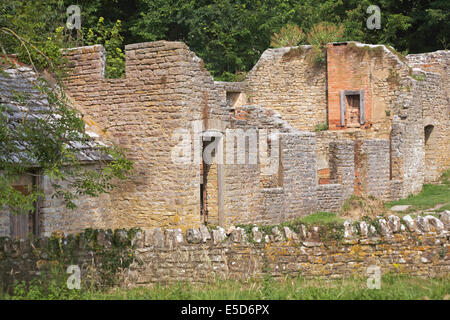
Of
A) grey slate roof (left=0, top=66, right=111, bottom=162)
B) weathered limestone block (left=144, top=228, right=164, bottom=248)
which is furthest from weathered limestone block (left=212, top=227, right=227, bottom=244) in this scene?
grey slate roof (left=0, top=66, right=111, bottom=162)

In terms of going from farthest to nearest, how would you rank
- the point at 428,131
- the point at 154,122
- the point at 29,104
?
1. the point at 428,131
2. the point at 154,122
3. the point at 29,104

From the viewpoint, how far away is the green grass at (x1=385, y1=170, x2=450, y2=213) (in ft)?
57.4

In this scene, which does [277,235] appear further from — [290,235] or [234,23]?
[234,23]

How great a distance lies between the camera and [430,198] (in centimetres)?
1927

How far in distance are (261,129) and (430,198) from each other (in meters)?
6.34

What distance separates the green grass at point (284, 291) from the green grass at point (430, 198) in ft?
31.4

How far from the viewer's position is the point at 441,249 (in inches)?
326

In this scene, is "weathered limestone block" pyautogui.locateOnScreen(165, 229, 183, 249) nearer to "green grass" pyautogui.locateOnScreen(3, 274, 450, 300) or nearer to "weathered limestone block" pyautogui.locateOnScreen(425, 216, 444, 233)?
"green grass" pyautogui.locateOnScreen(3, 274, 450, 300)

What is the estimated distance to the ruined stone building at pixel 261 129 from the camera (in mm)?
11555

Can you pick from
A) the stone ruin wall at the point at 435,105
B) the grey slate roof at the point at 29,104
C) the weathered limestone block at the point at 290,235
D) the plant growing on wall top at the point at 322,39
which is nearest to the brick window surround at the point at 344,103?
the plant growing on wall top at the point at 322,39

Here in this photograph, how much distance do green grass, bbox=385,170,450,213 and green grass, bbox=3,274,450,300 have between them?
9.58m

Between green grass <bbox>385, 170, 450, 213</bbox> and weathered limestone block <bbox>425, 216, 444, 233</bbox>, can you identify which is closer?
weathered limestone block <bbox>425, 216, 444, 233</bbox>

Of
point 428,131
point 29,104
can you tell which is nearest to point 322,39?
point 428,131
